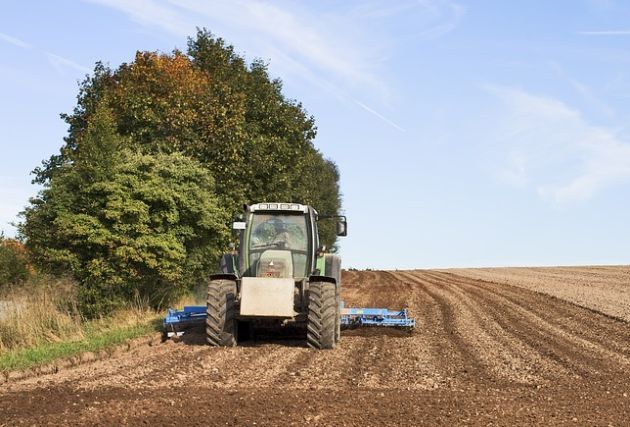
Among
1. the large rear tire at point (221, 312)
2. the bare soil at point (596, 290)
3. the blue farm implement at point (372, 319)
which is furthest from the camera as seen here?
the bare soil at point (596, 290)

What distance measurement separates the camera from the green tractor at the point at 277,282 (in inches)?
544

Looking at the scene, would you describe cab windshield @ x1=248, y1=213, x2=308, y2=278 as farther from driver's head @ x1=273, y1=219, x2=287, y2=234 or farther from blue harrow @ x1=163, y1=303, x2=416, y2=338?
blue harrow @ x1=163, y1=303, x2=416, y2=338

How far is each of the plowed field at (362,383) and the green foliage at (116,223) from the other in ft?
23.9

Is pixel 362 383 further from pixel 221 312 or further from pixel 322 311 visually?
pixel 221 312

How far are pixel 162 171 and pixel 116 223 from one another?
281 centimetres

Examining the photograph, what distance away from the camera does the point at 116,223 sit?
22594 mm

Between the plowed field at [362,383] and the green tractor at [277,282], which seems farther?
the green tractor at [277,282]

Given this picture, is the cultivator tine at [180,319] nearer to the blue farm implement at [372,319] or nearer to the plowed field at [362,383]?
the plowed field at [362,383]

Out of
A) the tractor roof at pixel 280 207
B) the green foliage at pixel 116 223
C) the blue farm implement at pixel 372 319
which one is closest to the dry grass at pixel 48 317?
the green foliage at pixel 116 223

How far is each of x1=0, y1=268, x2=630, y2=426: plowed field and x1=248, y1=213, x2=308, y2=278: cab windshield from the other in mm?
1621

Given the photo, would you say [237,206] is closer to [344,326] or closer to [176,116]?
[176,116]

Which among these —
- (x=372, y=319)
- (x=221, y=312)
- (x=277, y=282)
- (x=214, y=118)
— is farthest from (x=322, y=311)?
(x=214, y=118)

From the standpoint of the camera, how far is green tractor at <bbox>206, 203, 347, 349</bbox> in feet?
45.3

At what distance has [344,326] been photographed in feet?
57.4
